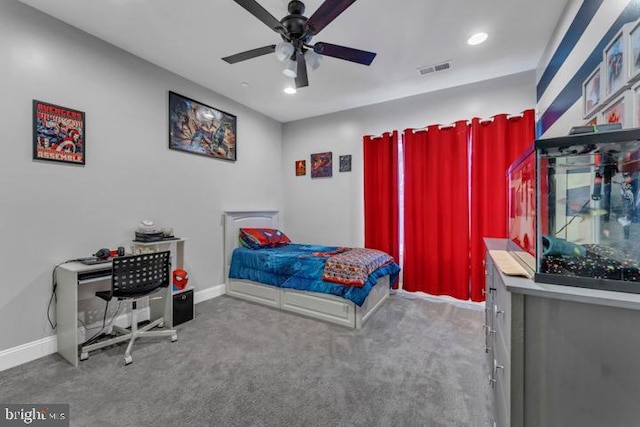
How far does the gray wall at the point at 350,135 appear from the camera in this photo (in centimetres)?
337

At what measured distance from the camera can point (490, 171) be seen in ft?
11.0

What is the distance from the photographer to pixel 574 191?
3.36ft

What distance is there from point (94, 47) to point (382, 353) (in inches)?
157

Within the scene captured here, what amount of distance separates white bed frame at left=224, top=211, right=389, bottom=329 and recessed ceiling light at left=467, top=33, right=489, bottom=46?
107 inches

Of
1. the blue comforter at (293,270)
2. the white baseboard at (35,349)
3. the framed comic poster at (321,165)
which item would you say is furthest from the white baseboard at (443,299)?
the white baseboard at (35,349)

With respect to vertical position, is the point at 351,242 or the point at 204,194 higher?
the point at 204,194

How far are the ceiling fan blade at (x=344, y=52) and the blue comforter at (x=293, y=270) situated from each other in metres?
2.06

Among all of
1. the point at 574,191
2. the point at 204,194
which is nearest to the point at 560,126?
the point at 574,191

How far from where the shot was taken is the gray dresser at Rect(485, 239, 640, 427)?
2.61 feet

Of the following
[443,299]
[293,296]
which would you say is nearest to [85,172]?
[293,296]

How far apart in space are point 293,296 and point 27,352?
2342 millimetres

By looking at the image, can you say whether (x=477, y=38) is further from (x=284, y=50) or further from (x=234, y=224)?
(x=234, y=224)

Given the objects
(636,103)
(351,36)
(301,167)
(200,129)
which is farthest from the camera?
(301,167)

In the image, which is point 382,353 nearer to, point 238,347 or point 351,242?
point 238,347
